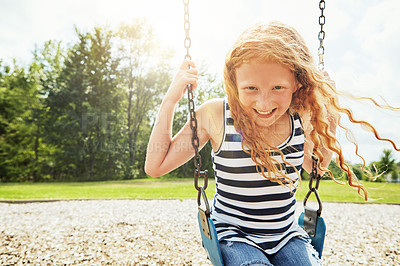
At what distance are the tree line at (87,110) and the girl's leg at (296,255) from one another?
14.5 meters

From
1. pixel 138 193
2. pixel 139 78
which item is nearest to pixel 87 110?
pixel 139 78

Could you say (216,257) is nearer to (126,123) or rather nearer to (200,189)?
(200,189)

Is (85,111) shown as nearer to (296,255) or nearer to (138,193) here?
(138,193)

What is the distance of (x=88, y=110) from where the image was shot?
16906 millimetres

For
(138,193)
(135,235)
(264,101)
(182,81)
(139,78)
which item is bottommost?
(138,193)

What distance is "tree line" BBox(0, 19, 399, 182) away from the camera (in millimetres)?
16703

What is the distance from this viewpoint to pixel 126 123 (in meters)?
17.8

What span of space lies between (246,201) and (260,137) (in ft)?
0.99

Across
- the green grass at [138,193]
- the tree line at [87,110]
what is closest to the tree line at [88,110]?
the tree line at [87,110]

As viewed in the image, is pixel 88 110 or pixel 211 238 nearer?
pixel 211 238

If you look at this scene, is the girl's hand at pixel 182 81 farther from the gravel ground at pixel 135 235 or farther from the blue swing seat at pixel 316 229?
the gravel ground at pixel 135 235

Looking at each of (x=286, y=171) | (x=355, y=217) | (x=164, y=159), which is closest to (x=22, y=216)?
(x=164, y=159)

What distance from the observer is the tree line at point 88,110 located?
54.8ft

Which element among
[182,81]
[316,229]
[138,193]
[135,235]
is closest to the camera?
[182,81]
